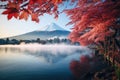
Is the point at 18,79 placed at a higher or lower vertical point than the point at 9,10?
lower

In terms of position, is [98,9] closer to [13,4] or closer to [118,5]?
[118,5]

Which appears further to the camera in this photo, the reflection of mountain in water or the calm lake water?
the reflection of mountain in water

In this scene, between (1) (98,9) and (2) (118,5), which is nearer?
(2) (118,5)

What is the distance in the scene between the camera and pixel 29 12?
188cm

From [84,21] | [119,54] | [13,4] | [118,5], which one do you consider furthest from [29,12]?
[119,54]

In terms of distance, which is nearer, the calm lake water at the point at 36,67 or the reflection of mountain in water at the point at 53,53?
the calm lake water at the point at 36,67

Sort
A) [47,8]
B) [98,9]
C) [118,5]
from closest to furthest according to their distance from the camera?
[47,8] → [118,5] → [98,9]

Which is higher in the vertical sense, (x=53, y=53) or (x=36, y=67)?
(x=36, y=67)

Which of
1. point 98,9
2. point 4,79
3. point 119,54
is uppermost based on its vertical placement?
point 98,9

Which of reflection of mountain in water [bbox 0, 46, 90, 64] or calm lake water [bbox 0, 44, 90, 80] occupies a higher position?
calm lake water [bbox 0, 44, 90, 80]

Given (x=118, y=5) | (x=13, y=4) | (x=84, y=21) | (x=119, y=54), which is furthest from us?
(x=119, y=54)

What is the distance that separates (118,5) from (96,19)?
0.92 m

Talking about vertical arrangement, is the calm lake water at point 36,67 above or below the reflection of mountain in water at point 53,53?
above

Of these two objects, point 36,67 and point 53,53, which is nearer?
point 36,67
